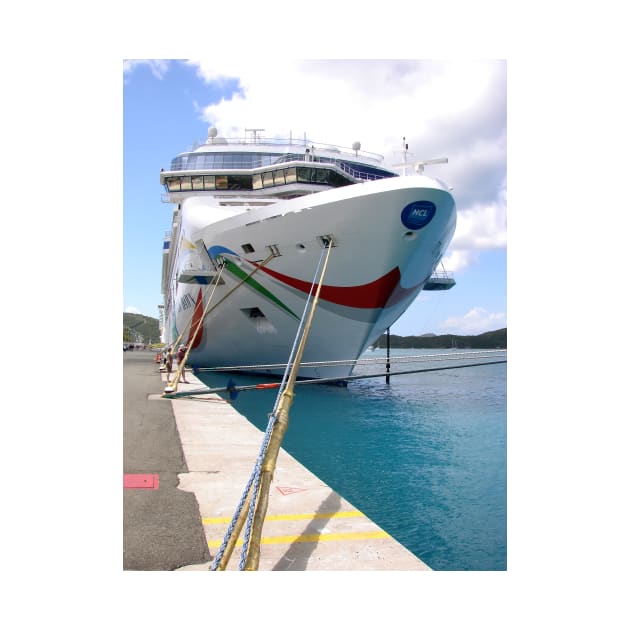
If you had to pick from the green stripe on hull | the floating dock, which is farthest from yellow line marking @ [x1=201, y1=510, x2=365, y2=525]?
the green stripe on hull

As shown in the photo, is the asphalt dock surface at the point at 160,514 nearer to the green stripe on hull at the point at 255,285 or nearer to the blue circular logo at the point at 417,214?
the green stripe on hull at the point at 255,285

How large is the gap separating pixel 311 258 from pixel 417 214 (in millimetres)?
2475

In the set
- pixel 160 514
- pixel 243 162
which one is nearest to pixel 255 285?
pixel 243 162

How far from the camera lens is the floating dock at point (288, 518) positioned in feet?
10.2

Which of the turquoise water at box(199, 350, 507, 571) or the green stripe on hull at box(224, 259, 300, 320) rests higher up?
the green stripe on hull at box(224, 259, 300, 320)

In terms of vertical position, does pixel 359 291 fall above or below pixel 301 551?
above

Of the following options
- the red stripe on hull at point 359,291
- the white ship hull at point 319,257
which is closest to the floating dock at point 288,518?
the white ship hull at point 319,257

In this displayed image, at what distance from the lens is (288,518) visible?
372cm

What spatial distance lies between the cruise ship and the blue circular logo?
0.02 metres

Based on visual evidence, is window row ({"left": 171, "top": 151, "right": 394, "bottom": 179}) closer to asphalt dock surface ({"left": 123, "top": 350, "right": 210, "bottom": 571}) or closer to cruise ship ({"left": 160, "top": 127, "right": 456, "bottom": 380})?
cruise ship ({"left": 160, "top": 127, "right": 456, "bottom": 380})

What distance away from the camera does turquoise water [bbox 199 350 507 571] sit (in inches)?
207

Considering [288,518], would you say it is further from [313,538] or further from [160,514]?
[160,514]

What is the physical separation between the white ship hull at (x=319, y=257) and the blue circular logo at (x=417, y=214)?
2 centimetres

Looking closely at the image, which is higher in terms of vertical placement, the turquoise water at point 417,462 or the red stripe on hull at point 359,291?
the red stripe on hull at point 359,291
